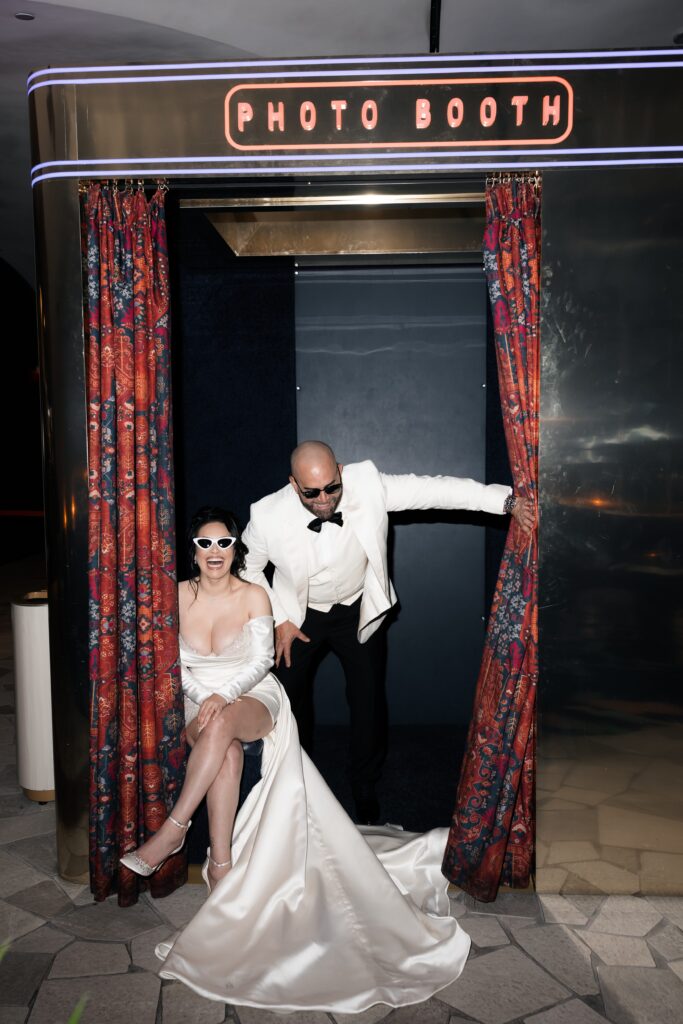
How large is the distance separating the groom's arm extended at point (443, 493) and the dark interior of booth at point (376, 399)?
1014 millimetres

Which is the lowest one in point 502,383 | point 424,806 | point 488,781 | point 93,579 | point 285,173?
point 424,806

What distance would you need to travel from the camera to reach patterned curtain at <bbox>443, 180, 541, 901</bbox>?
3.12 metres

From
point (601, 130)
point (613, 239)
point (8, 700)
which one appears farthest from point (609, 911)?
point (8, 700)

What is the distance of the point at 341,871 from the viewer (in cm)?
303

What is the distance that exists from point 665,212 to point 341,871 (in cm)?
258

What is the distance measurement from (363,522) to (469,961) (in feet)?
5.36

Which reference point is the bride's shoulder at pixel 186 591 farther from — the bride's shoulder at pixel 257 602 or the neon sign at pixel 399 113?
the neon sign at pixel 399 113

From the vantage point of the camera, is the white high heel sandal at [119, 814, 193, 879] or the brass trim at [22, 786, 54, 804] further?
the brass trim at [22, 786, 54, 804]

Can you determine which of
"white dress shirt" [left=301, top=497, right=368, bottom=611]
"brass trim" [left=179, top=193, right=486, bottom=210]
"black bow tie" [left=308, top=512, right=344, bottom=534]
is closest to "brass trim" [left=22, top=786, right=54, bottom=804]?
"white dress shirt" [left=301, top=497, right=368, bottom=611]

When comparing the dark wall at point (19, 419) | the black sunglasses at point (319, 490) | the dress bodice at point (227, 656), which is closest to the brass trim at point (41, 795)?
the dress bodice at point (227, 656)

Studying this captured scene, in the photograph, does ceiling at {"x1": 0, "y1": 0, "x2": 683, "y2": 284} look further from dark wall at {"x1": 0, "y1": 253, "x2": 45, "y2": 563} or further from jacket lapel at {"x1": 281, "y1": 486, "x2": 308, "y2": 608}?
dark wall at {"x1": 0, "y1": 253, "x2": 45, "y2": 563}

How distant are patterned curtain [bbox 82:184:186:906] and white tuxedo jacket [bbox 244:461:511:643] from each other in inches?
21.6

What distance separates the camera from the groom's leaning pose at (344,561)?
3.47 metres

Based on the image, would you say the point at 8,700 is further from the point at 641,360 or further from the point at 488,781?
the point at 641,360
